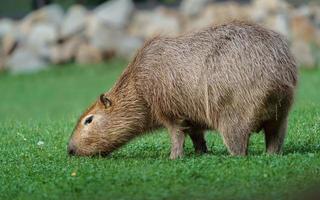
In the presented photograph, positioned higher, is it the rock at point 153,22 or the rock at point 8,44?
the rock at point 153,22

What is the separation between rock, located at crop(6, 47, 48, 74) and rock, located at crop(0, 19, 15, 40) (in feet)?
3.30

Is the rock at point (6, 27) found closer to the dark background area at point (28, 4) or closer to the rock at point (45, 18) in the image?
the rock at point (45, 18)

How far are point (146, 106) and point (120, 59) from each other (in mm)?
15773

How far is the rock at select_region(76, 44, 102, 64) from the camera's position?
80.0 ft

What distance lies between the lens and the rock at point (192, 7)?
2570 centimetres

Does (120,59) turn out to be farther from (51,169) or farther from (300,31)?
(51,169)

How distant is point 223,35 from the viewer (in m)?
8.44

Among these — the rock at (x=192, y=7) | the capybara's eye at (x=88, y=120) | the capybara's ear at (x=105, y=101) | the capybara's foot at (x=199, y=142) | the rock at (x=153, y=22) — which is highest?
the rock at (x=192, y=7)

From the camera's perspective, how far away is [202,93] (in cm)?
823

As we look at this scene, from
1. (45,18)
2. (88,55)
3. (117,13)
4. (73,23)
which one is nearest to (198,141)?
(88,55)

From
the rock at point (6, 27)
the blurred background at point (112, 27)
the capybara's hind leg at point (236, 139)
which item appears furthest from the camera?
the rock at point (6, 27)

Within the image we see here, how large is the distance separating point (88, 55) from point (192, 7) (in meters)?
3.68

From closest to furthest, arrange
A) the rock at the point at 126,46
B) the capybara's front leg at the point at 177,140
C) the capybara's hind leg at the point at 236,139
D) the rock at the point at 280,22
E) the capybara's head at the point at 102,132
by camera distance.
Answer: the capybara's hind leg at the point at 236,139, the capybara's front leg at the point at 177,140, the capybara's head at the point at 102,132, the rock at the point at 280,22, the rock at the point at 126,46

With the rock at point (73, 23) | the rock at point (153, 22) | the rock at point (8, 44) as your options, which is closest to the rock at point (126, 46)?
the rock at point (153, 22)
